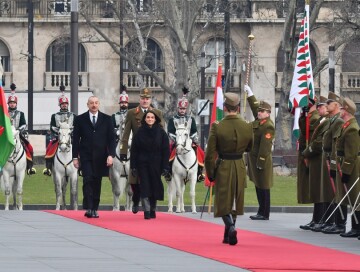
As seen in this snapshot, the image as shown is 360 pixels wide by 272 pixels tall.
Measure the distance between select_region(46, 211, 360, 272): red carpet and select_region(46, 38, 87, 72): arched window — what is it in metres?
53.4

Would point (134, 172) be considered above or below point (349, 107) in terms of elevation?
below

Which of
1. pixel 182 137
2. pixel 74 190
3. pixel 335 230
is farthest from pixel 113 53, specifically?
pixel 335 230

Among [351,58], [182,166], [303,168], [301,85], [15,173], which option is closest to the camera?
[303,168]

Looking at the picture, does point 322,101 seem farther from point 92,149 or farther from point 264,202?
point 92,149

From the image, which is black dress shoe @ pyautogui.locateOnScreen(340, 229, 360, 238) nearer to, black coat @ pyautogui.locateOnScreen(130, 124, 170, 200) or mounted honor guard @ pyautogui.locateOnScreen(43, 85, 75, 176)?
black coat @ pyautogui.locateOnScreen(130, 124, 170, 200)

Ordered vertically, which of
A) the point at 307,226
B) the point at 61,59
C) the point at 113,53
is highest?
the point at 113,53

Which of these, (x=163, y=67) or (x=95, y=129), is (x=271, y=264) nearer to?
(x=95, y=129)

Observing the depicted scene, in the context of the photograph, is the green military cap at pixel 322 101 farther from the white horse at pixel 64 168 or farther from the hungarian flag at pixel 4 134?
the white horse at pixel 64 168

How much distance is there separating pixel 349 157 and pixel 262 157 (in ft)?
16.6

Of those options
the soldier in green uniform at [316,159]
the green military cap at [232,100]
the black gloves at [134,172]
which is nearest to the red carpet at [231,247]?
the black gloves at [134,172]

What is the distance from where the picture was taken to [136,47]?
69500 millimetres

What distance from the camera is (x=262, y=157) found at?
2758 cm

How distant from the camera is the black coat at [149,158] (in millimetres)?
26828

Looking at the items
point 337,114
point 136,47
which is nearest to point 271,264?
point 337,114
